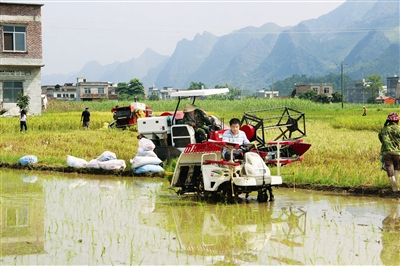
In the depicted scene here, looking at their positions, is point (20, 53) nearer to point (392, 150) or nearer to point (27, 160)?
point (27, 160)

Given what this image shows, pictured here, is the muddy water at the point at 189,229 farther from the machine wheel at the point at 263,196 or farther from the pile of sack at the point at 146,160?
the pile of sack at the point at 146,160

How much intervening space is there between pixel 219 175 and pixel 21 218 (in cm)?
295

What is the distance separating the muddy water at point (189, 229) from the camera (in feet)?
21.1

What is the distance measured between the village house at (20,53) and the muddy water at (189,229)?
24908 mm

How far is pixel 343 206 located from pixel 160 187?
3.83 metres

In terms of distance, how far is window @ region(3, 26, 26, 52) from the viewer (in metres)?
35.0

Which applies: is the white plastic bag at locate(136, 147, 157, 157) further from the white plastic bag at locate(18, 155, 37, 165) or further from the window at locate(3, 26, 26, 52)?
the window at locate(3, 26, 26, 52)

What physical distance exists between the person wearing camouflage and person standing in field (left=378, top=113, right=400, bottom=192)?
441cm

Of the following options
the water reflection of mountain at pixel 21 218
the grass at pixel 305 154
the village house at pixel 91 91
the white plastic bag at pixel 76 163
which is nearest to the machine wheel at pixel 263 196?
the grass at pixel 305 154

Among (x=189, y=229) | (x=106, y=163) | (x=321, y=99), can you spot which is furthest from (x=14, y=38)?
(x=321, y=99)

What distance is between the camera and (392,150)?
10.2 m

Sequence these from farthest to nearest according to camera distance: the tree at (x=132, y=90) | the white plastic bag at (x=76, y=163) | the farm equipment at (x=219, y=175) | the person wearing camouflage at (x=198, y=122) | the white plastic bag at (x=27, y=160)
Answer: the tree at (x=132, y=90)
the white plastic bag at (x=27, y=160)
the white plastic bag at (x=76, y=163)
the person wearing camouflage at (x=198, y=122)
the farm equipment at (x=219, y=175)

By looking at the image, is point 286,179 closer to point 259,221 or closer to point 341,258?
point 259,221

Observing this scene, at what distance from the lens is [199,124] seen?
45.4 ft
